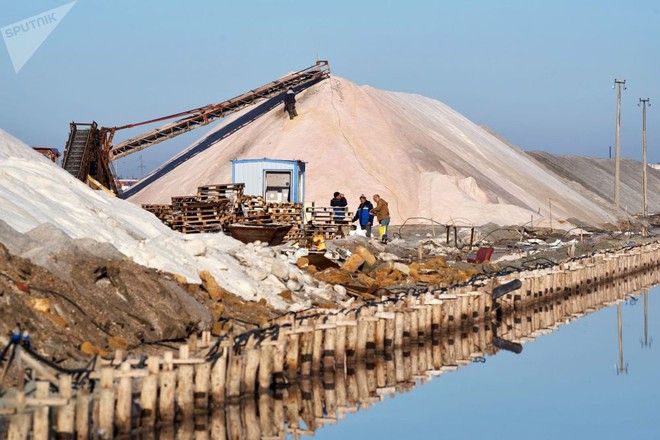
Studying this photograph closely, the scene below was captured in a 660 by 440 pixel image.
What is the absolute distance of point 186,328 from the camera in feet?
55.8

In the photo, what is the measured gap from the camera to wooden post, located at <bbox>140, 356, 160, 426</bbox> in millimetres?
12517

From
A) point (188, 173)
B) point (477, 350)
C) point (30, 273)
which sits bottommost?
point (477, 350)

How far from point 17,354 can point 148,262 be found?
753 cm

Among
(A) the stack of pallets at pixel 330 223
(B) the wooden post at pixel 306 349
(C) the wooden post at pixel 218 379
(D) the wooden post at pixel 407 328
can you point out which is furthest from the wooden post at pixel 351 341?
(A) the stack of pallets at pixel 330 223

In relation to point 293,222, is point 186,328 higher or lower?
lower

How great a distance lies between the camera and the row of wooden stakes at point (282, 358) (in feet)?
37.6

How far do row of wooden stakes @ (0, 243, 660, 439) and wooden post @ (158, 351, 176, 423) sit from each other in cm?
1

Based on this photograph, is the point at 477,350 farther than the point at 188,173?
No

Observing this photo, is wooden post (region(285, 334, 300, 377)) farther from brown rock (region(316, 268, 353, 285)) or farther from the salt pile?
brown rock (region(316, 268, 353, 285))

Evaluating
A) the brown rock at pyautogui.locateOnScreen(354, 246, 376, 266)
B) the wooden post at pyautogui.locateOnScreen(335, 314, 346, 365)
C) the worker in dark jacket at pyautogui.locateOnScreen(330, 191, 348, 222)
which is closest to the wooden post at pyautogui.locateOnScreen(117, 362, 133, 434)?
the wooden post at pyautogui.locateOnScreen(335, 314, 346, 365)

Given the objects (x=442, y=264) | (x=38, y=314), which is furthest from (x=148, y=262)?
(x=442, y=264)

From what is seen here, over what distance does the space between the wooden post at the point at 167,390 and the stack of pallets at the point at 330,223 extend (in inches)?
933

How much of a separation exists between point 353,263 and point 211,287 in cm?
784

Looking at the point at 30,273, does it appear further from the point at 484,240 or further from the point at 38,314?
the point at 484,240
